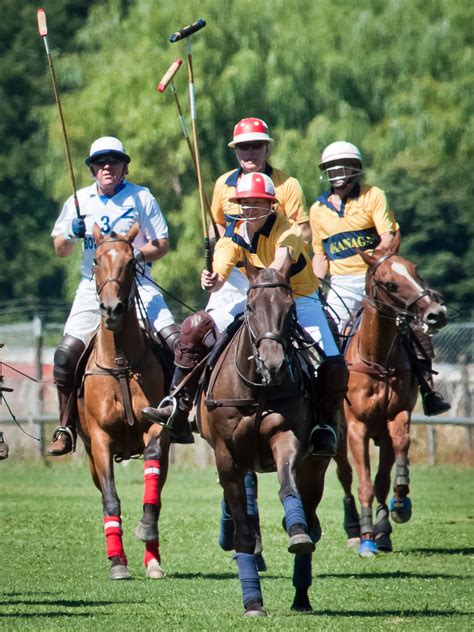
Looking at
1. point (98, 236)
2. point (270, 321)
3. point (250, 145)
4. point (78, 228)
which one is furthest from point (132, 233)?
point (270, 321)

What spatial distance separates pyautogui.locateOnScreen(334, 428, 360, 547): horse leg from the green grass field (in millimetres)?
194

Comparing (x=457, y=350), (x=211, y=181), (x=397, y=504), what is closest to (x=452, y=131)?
(x=211, y=181)

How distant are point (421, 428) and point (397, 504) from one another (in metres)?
11.1

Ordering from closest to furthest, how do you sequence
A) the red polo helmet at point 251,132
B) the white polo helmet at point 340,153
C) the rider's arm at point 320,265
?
the red polo helmet at point 251,132, the white polo helmet at point 340,153, the rider's arm at point 320,265

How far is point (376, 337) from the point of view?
14.1 m

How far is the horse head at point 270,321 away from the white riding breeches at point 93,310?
3.70 metres

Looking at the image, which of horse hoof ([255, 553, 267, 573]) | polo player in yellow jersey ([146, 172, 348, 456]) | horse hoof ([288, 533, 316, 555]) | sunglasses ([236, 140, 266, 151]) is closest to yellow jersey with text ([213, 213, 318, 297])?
polo player in yellow jersey ([146, 172, 348, 456])

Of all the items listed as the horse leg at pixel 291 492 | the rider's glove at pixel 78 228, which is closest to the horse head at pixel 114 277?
the rider's glove at pixel 78 228

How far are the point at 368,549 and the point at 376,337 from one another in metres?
1.89

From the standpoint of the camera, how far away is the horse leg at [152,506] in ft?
40.9

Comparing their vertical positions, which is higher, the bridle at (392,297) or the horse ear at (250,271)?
the bridle at (392,297)

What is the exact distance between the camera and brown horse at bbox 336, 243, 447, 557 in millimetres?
13883

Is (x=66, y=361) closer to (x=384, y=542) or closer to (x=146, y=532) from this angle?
(x=146, y=532)

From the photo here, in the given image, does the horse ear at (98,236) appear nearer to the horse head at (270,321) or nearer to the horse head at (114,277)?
the horse head at (114,277)
